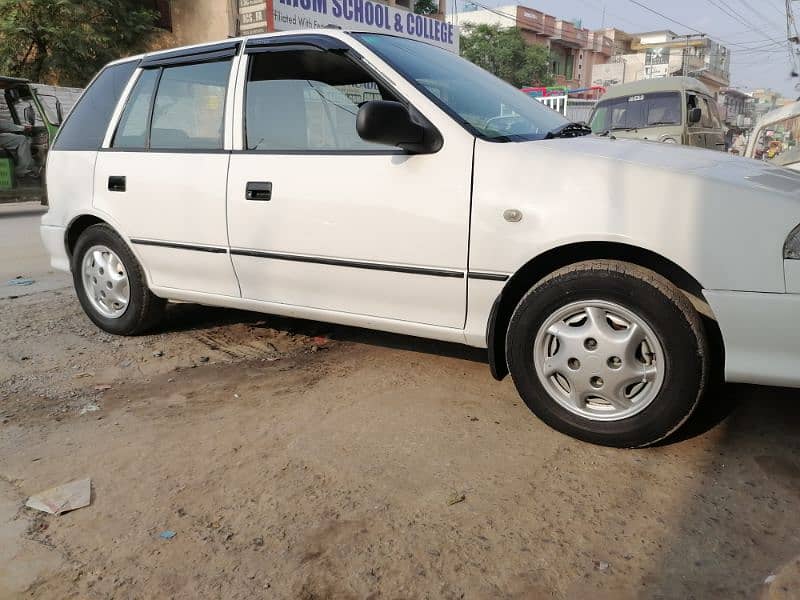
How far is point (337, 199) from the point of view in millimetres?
3059

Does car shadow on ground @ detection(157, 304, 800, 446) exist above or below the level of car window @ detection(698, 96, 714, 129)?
below

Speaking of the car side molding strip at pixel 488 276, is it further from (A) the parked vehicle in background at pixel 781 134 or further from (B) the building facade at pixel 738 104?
(B) the building facade at pixel 738 104

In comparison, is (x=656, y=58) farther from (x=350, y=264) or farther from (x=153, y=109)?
(x=350, y=264)

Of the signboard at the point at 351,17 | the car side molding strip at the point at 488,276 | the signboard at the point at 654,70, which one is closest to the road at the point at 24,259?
the car side molding strip at the point at 488,276

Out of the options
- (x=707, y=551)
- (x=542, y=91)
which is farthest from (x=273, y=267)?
(x=542, y=91)

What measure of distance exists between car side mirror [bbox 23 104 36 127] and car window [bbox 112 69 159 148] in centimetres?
1179

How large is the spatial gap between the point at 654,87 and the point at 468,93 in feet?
28.5

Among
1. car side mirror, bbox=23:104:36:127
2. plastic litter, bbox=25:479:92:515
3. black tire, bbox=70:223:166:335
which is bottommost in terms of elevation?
plastic litter, bbox=25:479:92:515

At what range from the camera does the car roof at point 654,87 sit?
1048 cm

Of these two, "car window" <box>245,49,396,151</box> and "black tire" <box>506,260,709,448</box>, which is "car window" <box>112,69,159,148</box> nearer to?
"car window" <box>245,49,396,151</box>

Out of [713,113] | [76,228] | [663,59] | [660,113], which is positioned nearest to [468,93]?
[76,228]

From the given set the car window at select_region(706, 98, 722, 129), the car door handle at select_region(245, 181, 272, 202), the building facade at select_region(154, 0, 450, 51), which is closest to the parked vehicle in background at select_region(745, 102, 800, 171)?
the car window at select_region(706, 98, 722, 129)

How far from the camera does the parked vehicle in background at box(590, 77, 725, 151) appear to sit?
9.98 meters

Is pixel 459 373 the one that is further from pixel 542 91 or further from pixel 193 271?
pixel 542 91
